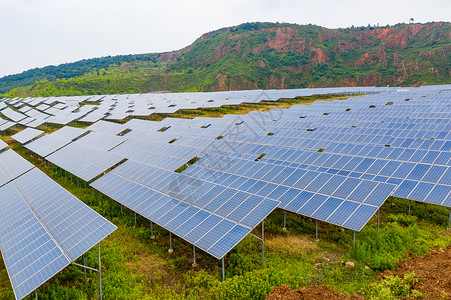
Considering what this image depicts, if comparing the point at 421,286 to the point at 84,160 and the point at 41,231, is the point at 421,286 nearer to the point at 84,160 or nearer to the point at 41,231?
the point at 41,231

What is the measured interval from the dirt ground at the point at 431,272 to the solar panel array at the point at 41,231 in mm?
13070

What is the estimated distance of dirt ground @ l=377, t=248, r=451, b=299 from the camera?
936cm

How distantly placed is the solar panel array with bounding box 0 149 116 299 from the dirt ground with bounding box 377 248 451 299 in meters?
13.1

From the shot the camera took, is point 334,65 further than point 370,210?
Yes

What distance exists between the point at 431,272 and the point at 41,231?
17724 millimetres

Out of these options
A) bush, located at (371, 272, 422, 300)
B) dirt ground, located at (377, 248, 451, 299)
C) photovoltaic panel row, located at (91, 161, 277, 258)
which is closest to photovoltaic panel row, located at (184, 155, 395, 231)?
photovoltaic panel row, located at (91, 161, 277, 258)

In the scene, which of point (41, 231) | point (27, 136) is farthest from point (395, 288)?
point (27, 136)

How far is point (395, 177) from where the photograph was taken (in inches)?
677

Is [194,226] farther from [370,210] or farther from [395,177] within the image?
[395,177]

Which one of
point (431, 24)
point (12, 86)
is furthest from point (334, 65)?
point (12, 86)

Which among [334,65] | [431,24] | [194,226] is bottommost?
[194,226]

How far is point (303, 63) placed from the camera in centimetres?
11869

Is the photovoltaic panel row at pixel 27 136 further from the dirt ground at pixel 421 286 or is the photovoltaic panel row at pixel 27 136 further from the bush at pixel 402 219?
the bush at pixel 402 219

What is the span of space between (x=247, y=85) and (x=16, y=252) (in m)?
107
